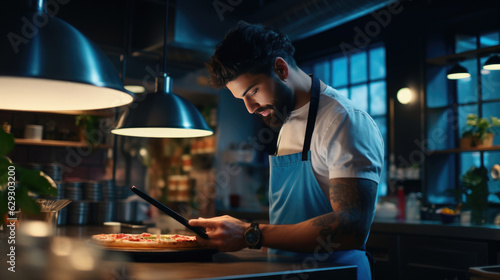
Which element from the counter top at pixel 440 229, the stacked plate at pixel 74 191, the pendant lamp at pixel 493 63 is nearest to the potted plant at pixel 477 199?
the counter top at pixel 440 229

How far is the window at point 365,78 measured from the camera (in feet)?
17.4

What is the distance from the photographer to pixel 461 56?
4.29m

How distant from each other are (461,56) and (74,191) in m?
3.40

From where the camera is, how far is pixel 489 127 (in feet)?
13.7

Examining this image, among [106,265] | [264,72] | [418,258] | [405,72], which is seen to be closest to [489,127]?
[405,72]

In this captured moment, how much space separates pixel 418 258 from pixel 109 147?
3465 mm

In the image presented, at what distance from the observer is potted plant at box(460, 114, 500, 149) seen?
413cm

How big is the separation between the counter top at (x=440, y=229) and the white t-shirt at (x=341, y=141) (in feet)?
6.36

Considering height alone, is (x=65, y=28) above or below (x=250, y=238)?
above

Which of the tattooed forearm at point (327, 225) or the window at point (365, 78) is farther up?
the window at point (365, 78)

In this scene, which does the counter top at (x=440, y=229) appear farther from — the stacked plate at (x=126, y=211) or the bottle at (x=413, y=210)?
the stacked plate at (x=126, y=211)

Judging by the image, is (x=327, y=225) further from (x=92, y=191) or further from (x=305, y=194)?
(x=92, y=191)

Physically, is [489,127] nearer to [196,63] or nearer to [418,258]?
[418,258]

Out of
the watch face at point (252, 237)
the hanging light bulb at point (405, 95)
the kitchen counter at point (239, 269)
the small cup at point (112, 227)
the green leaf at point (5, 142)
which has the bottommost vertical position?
the small cup at point (112, 227)
